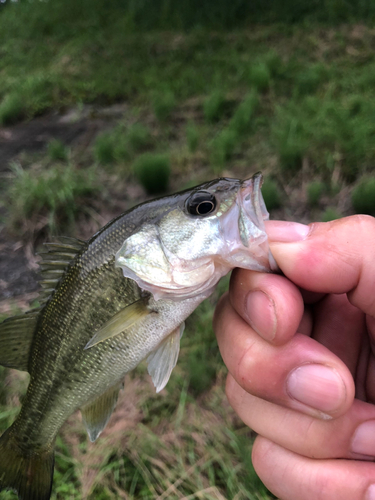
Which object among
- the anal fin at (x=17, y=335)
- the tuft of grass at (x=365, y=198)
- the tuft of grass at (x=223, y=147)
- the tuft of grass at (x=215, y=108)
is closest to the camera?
the anal fin at (x=17, y=335)

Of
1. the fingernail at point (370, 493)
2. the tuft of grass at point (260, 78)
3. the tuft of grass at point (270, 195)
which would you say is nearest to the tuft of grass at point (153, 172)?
the tuft of grass at point (270, 195)

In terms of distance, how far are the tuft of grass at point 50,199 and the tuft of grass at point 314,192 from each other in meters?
2.34

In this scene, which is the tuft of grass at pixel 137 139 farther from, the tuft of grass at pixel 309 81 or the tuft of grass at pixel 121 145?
the tuft of grass at pixel 309 81

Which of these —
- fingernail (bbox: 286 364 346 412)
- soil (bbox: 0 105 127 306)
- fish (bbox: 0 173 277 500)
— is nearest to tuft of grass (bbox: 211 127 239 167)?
soil (bbox: 0 105 127 306)

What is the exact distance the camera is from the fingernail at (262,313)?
1.19 metres

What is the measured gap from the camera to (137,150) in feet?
15.2

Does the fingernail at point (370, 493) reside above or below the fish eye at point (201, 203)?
below

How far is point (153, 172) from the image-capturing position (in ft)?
12.2

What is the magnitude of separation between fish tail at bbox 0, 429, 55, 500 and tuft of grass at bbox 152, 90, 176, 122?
450cm

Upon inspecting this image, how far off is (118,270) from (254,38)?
22.4ft

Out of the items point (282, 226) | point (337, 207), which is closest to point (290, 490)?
point (282, 226)

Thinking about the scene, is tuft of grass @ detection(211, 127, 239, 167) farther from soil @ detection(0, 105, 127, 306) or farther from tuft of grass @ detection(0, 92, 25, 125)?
tuft of grass @ detection(0, 92, 25, 125)

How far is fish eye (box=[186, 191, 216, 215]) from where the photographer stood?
49.8 inches

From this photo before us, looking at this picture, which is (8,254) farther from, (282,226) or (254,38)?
(254,38)
